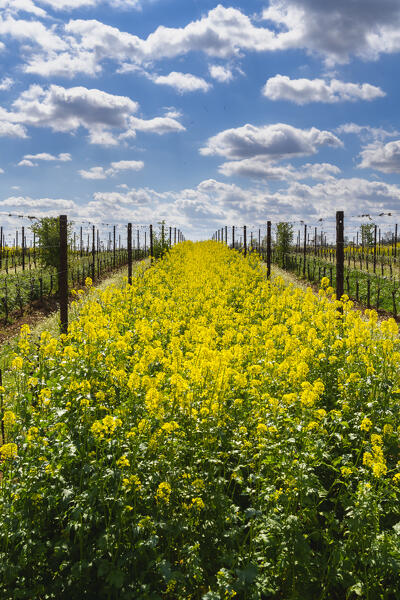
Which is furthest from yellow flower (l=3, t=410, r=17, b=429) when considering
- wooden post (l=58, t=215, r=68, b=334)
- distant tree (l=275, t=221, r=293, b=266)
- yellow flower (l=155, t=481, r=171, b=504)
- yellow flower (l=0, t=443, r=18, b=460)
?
distant tree (l=275, t=221, r=293, b=266)

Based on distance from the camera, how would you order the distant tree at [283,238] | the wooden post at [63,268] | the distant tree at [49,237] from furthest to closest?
the distant tree at [283,238] < the distant tree at [49,237] < the wooden post at [63,268]

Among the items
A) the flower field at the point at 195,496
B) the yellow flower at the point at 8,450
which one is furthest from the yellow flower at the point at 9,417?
the yellow flower at the point at 8,450

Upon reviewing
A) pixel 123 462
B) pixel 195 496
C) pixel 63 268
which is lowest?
pixel 195 496

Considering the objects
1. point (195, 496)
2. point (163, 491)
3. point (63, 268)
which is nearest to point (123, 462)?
point (163, 491)

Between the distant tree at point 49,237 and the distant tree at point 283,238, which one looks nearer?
the distant tree at point 49,237

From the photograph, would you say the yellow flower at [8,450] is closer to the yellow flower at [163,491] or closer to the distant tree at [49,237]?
the yellow flower at [163,491]

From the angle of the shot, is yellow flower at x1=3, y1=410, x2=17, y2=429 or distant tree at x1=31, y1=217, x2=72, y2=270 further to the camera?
distant tree at x1=31, y1=217, x2=72, y2=270

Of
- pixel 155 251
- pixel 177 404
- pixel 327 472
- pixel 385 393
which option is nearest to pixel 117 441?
pixel 177 404

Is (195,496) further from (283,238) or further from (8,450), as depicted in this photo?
(283,238)

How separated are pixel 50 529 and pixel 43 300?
1868cm

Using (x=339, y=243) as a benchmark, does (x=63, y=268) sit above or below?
below

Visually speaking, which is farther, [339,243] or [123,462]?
[339,243]

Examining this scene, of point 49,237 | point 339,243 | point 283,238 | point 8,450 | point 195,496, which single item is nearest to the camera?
point 8,450

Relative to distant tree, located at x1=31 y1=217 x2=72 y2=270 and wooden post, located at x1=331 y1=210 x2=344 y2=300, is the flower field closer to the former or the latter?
wooden post, located at x1=331 y1=210 x2=344 y2=300
